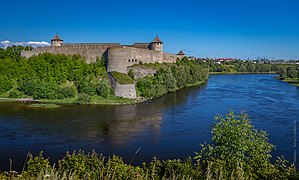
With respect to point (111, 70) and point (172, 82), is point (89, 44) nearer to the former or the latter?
point (111, 70)

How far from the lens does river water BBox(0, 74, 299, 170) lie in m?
10.8

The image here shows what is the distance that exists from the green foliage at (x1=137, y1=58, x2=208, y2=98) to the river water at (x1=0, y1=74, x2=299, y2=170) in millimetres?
3578

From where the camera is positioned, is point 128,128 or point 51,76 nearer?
point 128,128

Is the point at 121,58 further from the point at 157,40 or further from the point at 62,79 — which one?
the point at 157,40

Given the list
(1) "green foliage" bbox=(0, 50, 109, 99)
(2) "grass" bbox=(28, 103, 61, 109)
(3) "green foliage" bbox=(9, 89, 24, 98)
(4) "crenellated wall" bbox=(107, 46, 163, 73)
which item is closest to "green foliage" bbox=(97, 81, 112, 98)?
(1) "green foliage" bbox=(0, 50, 109, 99)

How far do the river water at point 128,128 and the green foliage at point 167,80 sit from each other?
358 cm

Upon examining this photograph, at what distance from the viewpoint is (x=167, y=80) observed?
1112 inches

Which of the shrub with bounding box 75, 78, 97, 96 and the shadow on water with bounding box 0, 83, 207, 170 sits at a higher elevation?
the shrub with bounding box 75, 78, 97, 96

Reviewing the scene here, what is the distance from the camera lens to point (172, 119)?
16.0m

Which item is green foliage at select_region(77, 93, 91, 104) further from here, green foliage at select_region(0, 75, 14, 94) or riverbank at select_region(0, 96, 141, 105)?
green foliage at select_region(0, 75, 14, 94)

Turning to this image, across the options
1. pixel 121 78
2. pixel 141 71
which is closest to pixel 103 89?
pixel 121 78

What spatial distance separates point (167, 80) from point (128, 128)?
49.1 feet

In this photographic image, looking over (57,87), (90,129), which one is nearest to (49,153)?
(90,129)

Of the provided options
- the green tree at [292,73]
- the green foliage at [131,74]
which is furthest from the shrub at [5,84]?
the green tree at [292,73]
